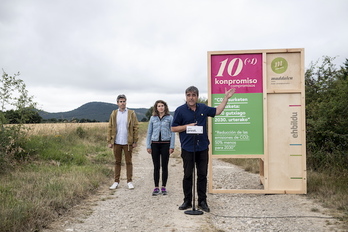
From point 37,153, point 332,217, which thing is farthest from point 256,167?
point 37,153

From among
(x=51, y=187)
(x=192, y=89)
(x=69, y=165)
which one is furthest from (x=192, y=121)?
(x=69, y=165)

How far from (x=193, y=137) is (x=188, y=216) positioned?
4.34ft

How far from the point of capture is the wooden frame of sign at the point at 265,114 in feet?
21.6

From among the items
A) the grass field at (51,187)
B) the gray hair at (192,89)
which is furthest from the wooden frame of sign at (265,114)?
the gray hair at (192,89)

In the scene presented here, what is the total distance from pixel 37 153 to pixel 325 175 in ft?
28.1

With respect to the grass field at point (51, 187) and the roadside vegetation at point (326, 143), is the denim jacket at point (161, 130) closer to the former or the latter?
the grass field at point (51, 187)

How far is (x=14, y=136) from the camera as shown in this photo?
9148mm

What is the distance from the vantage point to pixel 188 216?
5.00m

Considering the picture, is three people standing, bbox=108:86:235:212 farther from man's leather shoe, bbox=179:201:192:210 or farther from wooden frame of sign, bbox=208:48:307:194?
wooden frame of sign, bbox=208:48:307:194

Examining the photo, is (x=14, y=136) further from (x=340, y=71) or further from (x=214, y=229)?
(x=340, y=71)

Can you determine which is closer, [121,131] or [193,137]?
[193,137]

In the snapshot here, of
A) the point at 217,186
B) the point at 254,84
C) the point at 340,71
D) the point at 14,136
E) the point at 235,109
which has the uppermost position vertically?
the point at 340,71

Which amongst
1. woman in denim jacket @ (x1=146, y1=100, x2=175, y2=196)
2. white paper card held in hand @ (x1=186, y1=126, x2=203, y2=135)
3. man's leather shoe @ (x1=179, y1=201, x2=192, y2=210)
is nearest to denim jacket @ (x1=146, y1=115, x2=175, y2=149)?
woman in denim jacket @ (x1=146, y1=100, x2=175, y2=196)

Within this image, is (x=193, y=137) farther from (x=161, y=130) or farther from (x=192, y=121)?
(x=161, y=130)
